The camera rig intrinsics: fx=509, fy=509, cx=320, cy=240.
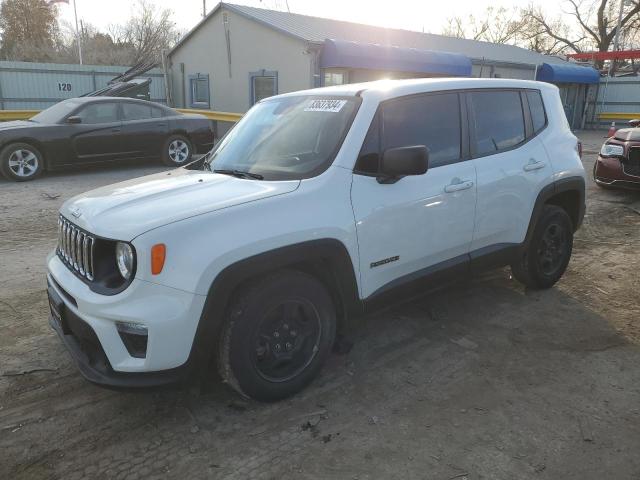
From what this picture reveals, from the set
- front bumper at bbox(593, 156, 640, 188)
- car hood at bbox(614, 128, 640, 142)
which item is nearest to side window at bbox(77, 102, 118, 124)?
front bumper at bbox(593, 156, 640, 188)

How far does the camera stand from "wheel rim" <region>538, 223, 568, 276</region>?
4.50 metres

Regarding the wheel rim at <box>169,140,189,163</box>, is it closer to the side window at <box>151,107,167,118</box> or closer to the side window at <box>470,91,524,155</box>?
the side window at <box>151,107,167,118</box>

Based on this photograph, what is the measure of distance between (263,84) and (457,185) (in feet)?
48.9

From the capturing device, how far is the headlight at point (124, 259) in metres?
2.46

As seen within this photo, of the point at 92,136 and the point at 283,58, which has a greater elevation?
the point at 283,58

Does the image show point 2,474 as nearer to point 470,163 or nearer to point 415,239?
point 415,239

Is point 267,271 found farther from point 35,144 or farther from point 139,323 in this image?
point 35,144

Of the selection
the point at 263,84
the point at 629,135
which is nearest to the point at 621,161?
the point at 629,135

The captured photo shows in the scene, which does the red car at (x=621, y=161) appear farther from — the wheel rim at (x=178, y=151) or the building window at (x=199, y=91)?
the building window at (x=199, y=91)

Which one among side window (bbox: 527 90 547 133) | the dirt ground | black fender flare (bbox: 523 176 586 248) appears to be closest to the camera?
the dirt ground

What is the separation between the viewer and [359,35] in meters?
19.1

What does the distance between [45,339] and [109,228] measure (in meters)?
1.63

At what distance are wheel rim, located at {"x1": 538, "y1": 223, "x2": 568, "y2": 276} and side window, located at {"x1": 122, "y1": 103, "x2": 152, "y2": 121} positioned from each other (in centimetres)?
868

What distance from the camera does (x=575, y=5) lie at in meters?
45.0
